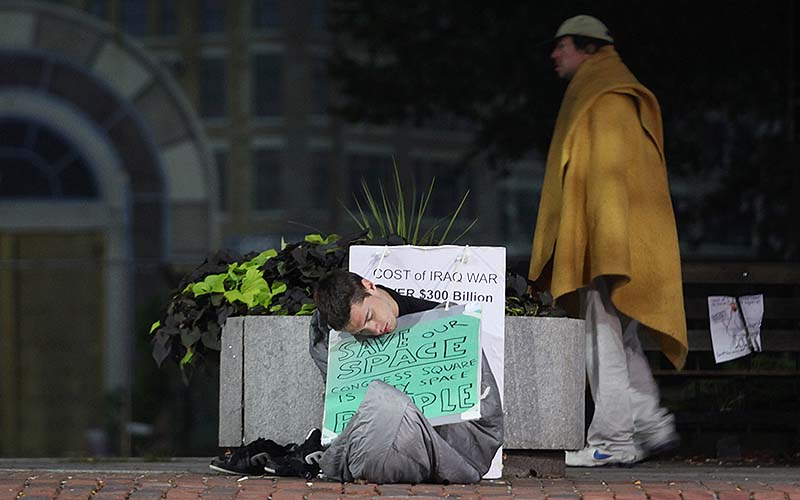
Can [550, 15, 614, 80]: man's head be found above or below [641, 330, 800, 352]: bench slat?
above

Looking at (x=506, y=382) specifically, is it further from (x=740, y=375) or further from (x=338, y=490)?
(x=740, y=375)

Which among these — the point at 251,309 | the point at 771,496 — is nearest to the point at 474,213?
the point at 251,309

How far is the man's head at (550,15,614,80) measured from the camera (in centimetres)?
851

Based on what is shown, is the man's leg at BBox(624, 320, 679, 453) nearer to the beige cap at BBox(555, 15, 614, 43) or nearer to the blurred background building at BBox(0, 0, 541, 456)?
the beige cap at BBox(555, 15, 614, 43)

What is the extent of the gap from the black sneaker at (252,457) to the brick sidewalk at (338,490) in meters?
0.11

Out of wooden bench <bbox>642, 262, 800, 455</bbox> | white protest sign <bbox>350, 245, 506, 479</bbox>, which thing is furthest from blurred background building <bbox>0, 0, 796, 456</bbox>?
white protest sign <bbox>350, 245, 506, 479</bbox>

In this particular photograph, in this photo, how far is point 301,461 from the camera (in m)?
7.14

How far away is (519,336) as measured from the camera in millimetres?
7508

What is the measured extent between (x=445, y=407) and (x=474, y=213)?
678 centimetres

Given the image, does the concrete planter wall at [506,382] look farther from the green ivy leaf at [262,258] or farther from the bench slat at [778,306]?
the bench slat at [778,306]

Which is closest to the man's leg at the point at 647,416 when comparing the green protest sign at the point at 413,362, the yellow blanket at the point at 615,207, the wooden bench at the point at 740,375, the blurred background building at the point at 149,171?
the yellow blanket at the point at 615,207

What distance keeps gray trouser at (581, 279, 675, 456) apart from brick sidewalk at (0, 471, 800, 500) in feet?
2.76

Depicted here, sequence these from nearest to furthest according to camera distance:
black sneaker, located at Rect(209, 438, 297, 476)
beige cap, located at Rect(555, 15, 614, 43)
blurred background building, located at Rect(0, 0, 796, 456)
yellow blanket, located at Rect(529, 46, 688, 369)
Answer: black sneaker, located at Rect(209, 438, 297, 476) < yellow blanket, located at Rect(529, 46, 688, 369) < beige cap, located at Rect(555, 15, 614, 43) < blurred background building, located at Rect(0, 0, 796, 456)

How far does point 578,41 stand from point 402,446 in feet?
8.50
